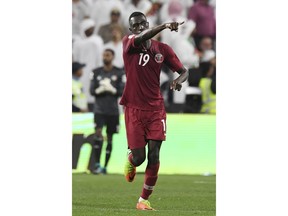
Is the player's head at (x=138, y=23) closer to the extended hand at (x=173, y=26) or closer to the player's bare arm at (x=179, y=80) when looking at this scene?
the player's bare arm at (x=179, y=80)

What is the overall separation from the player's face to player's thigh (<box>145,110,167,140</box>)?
907 millimetres

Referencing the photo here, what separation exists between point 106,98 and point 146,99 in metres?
5.52

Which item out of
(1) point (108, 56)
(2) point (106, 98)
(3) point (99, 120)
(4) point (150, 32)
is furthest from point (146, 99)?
(3) point (99, 120)

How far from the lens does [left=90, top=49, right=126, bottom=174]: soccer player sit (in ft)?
46.9

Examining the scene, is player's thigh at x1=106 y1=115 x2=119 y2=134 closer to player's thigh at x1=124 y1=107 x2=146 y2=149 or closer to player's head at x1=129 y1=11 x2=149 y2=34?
player's thigh at x1=124 y1=107 x2=146 y2=149

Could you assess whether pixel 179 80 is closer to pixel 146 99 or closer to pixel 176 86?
pixel 176 86

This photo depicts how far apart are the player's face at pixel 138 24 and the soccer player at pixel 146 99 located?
0.29 ft

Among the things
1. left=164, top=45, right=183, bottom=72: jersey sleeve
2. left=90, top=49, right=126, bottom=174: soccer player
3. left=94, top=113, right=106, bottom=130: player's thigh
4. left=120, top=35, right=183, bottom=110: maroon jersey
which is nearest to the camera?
left=120, top=35, right=183, bottom=110: maroon jersey

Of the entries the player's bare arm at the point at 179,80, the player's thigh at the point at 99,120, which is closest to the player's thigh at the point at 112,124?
the player's thigh at the point at 99,120

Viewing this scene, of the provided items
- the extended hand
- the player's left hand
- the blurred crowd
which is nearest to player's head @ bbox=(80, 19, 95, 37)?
the blurred crowd

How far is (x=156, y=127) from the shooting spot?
9453 millimetres
